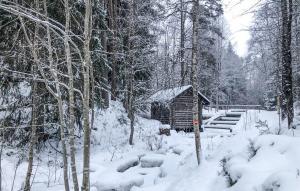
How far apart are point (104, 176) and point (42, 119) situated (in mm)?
3077

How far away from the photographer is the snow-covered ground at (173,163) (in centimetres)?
690

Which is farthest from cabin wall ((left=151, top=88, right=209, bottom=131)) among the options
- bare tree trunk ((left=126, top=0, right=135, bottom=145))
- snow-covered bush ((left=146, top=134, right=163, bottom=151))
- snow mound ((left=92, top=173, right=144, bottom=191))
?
snow mound ((left=92, top=173, right=144, bottom=191))

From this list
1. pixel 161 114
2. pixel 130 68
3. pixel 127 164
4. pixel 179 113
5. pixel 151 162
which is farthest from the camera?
pixel 179 113

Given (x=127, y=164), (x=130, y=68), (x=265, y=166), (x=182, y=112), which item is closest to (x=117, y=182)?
(x=127, y=164)

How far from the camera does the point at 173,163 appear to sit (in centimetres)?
1344

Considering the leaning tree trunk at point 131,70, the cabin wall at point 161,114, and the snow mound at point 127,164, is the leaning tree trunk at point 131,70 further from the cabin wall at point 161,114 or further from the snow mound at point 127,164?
the cabin wall at point 161,114

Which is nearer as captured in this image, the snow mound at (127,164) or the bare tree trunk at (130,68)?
the snow mound at (127,164)

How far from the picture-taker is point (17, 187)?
10.3 m

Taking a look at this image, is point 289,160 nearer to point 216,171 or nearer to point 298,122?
point 216,171

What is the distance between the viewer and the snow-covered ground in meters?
6.90

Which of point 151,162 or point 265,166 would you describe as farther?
point 151,162

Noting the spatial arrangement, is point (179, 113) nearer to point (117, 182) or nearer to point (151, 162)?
point (151, 162)

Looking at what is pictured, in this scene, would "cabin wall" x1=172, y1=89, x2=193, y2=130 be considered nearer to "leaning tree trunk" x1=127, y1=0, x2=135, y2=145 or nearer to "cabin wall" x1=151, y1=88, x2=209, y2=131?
"cabin wall" x1=151, y1=88, x2=209, y2=131

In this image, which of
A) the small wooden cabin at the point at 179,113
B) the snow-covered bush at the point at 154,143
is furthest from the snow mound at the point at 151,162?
the small wooden cabin at the point at 179,113
